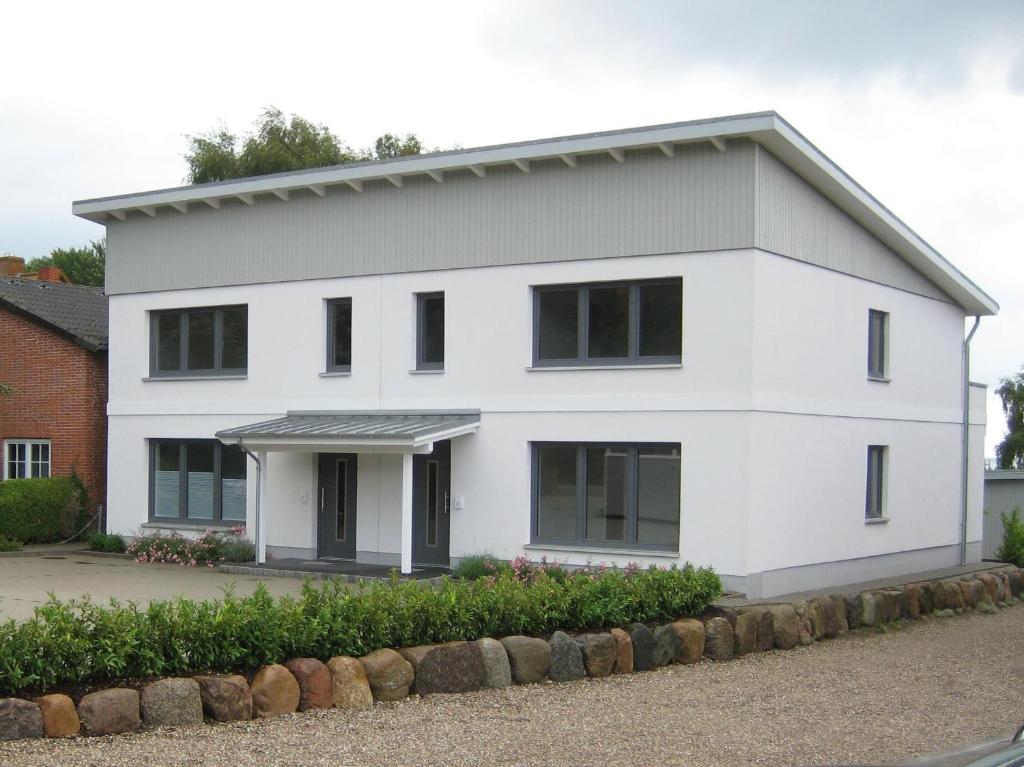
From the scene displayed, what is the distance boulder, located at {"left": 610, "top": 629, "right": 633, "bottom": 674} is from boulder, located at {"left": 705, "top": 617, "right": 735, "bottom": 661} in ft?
4.64

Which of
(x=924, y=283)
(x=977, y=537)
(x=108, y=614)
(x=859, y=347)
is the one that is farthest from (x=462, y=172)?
(x=977, y=537)

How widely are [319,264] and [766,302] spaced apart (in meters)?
7.90

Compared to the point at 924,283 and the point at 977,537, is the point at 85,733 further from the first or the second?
the point at 977,537

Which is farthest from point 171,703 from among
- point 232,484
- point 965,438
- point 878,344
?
point 965,438

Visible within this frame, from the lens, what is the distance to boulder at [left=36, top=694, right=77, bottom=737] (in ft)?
28.8

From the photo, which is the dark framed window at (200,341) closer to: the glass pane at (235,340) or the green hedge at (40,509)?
the glass pane at (235,340)

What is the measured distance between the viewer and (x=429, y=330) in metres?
20.6

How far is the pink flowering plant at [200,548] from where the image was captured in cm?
2150

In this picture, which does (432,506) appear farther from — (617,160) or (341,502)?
(617,160)

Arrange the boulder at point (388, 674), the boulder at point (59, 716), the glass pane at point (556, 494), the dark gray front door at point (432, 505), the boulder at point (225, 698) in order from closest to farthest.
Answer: the boulder at point (59, 716) → the boulder at point (225, 698) → the boulder at point (388, 674) → the glass pane at point (556, 494) → the dark gray front door at point (432, 505)

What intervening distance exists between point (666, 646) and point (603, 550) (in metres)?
5.24

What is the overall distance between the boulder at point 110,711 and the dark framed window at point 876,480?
1464cm

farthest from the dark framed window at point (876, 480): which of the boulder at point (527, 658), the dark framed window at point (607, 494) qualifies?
the boulder at point (527, 658)

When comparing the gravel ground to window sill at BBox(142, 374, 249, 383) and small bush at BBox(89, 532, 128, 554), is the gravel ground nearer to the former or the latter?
window sill at BBox(142, 374, 249, 383)
